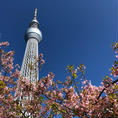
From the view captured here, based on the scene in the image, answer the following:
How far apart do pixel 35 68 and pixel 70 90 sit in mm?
2751

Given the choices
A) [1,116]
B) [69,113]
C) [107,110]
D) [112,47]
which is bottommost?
[107,110]

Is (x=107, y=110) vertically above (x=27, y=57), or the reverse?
(x=27, y=57)

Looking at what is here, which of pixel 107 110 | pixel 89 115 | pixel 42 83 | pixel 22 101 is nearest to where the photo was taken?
pixel 107 110

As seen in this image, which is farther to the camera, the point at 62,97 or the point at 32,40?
the point at 32,40

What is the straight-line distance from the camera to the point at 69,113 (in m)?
4.96

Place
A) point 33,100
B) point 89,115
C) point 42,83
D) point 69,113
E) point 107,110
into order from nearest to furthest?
point 107,110, point 89,115, point 69,113, point 42,83, point 33,100

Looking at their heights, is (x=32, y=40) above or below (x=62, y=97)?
above

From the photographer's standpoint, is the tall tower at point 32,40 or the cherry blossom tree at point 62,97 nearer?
the cherry blossom tree at point 62,97

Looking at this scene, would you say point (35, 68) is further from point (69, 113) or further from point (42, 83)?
point (69, 113)

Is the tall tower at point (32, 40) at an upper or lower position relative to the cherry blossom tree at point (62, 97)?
upper

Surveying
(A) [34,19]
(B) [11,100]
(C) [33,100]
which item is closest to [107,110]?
(C) [33,100]

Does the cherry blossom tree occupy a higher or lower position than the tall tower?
lower

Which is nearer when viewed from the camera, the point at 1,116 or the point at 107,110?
the point at 107,110

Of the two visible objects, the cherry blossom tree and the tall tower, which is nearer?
the cherry blossom tree
